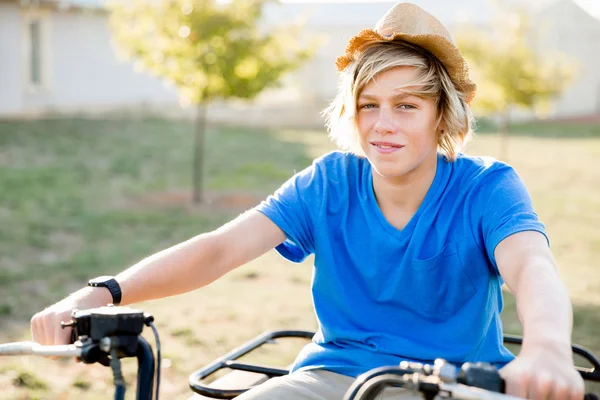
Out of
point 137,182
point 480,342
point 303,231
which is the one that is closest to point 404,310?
point 480,342

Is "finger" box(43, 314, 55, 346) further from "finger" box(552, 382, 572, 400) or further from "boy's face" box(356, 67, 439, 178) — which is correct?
"finger" box(552, 382, 572, 400)

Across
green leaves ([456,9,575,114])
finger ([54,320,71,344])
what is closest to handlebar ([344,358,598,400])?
finger ([54,320,71,344])

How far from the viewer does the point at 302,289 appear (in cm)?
755

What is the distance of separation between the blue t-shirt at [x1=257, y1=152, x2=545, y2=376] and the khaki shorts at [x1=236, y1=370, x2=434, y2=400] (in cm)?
→ 6

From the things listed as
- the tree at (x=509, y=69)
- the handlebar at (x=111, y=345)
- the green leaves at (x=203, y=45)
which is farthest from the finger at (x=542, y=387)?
the tree at (x=509, y=69)

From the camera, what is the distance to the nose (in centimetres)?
250

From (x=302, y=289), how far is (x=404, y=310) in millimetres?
4985

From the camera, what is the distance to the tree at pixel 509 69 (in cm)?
1691

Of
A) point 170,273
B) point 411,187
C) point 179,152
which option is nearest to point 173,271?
point 170,273

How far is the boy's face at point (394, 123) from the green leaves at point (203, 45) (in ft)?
28.8

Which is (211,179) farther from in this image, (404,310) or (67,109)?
(404,310)

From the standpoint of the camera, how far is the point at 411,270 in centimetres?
256

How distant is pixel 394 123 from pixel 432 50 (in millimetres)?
259

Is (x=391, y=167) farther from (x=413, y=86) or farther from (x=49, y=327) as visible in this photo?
(x=49, y=327)
